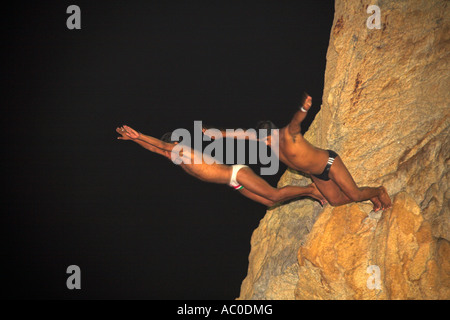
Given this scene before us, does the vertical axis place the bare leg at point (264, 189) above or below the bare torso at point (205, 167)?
below

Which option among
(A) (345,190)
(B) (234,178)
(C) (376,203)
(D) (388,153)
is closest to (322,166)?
(A) (345,190)

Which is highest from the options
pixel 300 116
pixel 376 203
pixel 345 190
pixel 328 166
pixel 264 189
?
pixel 300 116

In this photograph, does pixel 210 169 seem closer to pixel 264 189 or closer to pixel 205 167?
pixel 205 167

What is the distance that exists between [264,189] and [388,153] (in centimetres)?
191

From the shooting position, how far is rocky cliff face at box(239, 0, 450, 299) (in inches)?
218

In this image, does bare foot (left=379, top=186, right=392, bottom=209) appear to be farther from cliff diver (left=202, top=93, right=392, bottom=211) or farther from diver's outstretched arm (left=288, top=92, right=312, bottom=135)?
diver's outstretched arm (left=288, top=92, right=312, bottom=135)

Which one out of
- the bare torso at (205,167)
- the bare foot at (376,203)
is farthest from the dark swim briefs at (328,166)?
the bare torso at (205,167)

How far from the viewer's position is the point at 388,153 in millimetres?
5898

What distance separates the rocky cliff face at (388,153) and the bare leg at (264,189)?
0.49 metres

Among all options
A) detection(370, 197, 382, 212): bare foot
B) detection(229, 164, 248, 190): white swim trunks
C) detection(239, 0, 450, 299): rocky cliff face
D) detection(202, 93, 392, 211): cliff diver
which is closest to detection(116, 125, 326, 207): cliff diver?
detection(229, 164, 248, 190): white swim trunks

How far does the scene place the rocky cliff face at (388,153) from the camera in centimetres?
554

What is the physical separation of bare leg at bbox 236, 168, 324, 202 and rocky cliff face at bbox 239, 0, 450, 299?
49cm

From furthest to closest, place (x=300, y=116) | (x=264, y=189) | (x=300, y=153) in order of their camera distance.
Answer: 1. (x=264, y=189)
2. (x=300, y=153)
3. (x=300, y=116)

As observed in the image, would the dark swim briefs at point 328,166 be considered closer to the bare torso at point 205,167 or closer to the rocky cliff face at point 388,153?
the rocky cliff face at point 388,153
